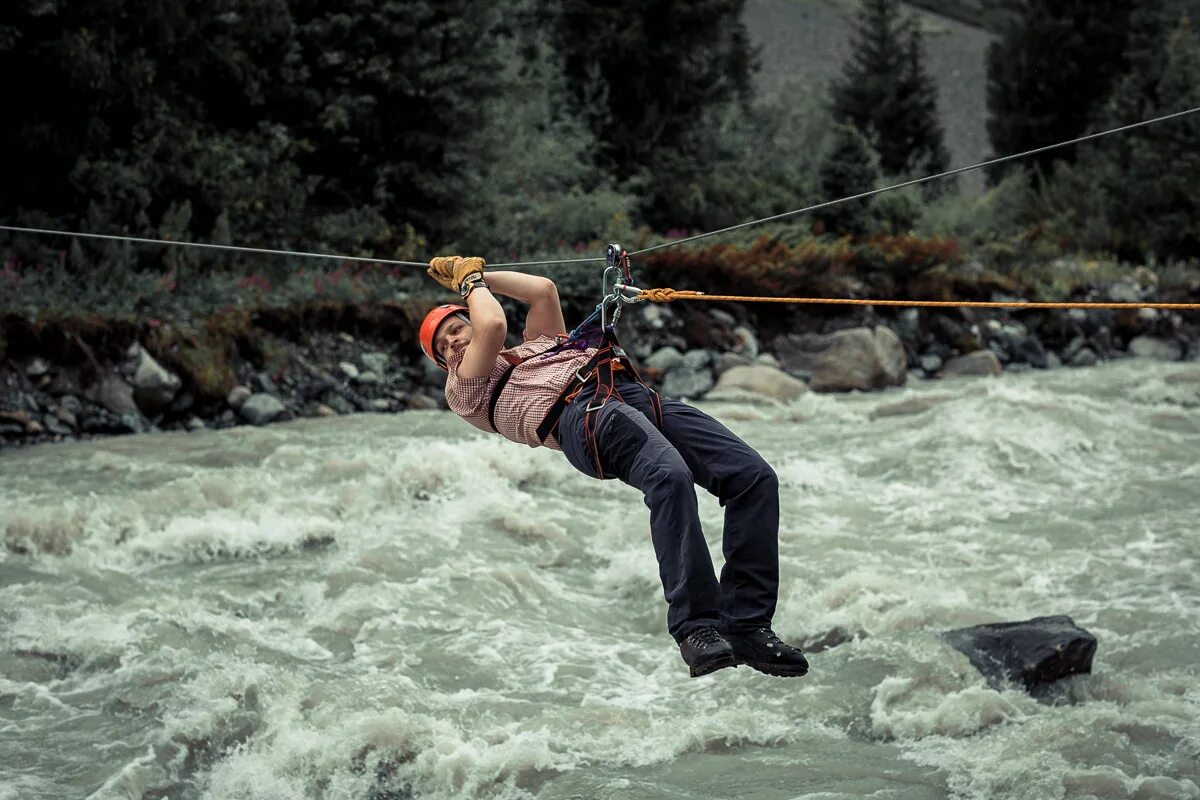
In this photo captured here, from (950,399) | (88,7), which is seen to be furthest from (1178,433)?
(88,7)

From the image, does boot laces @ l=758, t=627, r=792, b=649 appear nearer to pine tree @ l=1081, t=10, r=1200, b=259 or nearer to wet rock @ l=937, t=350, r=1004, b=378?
wet rock @ l=937, t=350, r=1004, b=378

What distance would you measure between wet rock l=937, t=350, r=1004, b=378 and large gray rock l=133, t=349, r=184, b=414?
1015 centimetres

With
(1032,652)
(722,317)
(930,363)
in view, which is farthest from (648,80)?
(1032,652)

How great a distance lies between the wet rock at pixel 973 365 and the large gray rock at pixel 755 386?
3208 millimetres

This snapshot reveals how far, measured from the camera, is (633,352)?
53.2 ft

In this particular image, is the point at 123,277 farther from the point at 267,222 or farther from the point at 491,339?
the point at 491,339

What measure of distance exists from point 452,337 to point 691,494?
127 centimetres

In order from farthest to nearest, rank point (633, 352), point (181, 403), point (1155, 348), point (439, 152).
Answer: point (1155, 348), point (439, 152), point (633, 352), point (181, 403)

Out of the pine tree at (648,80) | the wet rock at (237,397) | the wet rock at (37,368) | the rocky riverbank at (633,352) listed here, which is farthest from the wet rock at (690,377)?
the wet rock at (37,368)

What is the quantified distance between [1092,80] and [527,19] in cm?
1606

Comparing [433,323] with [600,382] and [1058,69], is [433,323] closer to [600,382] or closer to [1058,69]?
[600,382]

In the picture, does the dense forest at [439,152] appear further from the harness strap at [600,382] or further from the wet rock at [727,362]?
the harness strap at [600,382]

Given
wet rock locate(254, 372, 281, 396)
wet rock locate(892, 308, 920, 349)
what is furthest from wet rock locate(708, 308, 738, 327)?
wet rock locate(254, 372, 281, 396)

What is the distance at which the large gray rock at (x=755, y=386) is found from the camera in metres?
14.7
